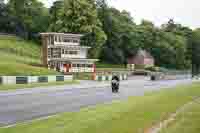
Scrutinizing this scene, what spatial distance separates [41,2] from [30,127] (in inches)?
4088

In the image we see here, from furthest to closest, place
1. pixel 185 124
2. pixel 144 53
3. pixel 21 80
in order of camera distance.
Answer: pixel 144 53
pixel 21 80
pixel 185 124

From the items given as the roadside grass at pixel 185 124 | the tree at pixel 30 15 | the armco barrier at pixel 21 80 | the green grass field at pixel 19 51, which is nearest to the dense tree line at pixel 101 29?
the tree at pixel 30 15

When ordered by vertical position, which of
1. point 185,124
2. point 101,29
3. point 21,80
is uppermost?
point 101,29

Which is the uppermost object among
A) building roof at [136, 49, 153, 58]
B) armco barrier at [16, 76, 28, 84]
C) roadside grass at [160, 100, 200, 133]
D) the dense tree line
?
the dense tree line

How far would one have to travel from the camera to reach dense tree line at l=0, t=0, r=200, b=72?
91.2m

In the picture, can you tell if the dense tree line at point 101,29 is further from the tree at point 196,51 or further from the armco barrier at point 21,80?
the armco barrier at point 21,80

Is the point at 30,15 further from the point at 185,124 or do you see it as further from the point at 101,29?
the point at 185,124

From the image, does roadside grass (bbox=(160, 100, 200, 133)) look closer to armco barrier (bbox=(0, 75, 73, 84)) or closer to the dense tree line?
armco barrier (bbox=(0, 75, 73, 84))

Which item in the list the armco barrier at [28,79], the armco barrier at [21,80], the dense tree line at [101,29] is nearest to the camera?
the armco barrier at [28,79]

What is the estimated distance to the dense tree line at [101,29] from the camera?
299 ft

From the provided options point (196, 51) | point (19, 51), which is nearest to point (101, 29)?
point (19, 51)

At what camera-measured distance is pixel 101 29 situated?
95812mm

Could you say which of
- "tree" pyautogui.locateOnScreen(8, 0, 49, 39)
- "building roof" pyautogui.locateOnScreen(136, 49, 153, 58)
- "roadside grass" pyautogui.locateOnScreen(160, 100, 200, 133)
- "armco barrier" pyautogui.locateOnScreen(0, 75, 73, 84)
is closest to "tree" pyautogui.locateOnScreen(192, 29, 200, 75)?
"building roof" pyautogui.locateOnScreen(136, 49, 153, 58)

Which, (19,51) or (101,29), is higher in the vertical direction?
(101,29)
